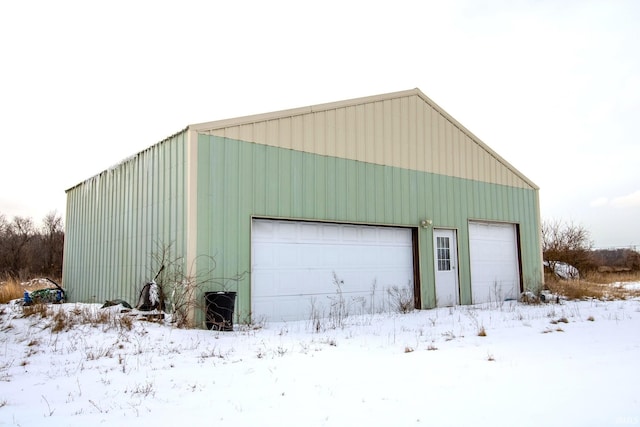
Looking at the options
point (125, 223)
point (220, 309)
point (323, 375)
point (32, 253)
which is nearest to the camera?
point (323, 375)

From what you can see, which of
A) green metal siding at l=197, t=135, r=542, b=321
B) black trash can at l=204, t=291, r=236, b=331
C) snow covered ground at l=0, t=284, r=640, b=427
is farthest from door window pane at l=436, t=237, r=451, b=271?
black trash can at l=204, t=291, r=236, b=331

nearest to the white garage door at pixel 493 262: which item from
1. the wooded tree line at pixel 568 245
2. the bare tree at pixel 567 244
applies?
the bare tree at pixel 567 244

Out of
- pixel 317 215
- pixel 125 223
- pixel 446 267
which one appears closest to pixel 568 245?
pixel 446 267

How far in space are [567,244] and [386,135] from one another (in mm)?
15280

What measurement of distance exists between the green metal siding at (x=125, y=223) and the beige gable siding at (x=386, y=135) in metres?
1.43

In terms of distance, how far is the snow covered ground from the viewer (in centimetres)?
334

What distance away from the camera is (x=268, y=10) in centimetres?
957

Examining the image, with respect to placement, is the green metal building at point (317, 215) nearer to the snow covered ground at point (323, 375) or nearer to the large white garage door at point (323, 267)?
the large white garage door at point (323, 267)

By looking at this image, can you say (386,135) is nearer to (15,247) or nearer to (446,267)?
(446,267)

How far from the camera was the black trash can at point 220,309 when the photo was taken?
741cm

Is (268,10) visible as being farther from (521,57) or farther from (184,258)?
(521,57)

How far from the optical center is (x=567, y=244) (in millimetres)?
21672

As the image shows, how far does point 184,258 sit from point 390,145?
18.4ft

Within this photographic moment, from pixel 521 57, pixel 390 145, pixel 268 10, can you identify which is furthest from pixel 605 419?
pixel 521 57
